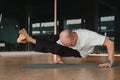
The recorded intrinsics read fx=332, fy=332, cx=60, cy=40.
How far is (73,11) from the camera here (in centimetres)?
718

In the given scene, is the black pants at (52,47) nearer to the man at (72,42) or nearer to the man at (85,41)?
the man at (72,42)

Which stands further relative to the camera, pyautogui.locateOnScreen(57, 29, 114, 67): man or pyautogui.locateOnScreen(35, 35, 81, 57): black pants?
pyautogui.locateOnScreen(35, 35, 81, 57): black pants

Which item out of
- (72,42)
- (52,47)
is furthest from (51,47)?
(72,42)

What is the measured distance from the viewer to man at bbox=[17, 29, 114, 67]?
313 cm

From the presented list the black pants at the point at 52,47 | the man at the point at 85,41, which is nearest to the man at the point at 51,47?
the black pants at the point at 52,47

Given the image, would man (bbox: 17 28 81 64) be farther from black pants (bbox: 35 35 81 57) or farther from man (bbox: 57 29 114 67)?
man (bbox: 57 29 114 67)

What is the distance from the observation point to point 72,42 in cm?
315

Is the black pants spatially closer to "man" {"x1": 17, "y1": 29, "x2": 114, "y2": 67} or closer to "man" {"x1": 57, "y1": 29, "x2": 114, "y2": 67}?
"man" {"x1": 17, "y1": 29, "x2": 114, "y2": 67}

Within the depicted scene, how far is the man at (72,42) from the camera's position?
3127mm

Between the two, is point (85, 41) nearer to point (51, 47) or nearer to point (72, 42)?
point (72, 42)

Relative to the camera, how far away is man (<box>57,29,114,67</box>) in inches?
121

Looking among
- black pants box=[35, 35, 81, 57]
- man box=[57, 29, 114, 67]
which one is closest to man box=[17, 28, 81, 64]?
black pants box=[35, 35, 81, 57]

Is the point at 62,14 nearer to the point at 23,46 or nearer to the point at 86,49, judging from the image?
the point at 23,46

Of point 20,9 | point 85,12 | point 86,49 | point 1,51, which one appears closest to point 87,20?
point 85,12
